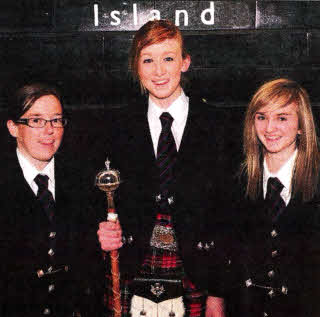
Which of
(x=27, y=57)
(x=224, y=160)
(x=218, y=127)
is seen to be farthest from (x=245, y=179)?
(x=27, y=57)

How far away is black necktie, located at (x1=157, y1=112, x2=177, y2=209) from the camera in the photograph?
287 centimetres

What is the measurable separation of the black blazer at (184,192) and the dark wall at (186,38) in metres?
0.34

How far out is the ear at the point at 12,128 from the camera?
2.97m

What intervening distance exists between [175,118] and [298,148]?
0.73m

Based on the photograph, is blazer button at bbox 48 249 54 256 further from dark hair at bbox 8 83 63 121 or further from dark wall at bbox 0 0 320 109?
dark wall at bbox 0 0 320 109

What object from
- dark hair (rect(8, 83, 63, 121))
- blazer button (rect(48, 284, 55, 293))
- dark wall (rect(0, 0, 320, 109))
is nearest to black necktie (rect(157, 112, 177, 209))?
dark wall (rect(0, 0, 320, 109))

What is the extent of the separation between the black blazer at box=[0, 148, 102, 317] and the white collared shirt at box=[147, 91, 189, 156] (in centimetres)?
51

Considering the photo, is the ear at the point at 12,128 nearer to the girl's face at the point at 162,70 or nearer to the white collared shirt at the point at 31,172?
the white collared shirt at the point at 31,172

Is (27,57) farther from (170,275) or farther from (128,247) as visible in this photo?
(170,275)

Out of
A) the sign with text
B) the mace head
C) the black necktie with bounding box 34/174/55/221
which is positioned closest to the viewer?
the mace head

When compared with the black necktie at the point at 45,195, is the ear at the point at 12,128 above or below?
above

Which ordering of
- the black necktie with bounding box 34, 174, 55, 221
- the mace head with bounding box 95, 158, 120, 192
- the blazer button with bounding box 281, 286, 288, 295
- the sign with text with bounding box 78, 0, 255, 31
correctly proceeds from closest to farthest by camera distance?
the mace head with bounding box 95, 158, 120, 192, the blazer button with bounding box 281, 286, 288, 295, the black necktie with bounding box 34, 174, 55, 221, the sign with text with bounding box 78, 0, 255, 31

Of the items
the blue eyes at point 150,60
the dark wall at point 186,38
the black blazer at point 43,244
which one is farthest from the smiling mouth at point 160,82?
the black blazer at point 43,244

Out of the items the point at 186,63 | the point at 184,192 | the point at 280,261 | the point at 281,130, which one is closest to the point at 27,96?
the point at 186,63
